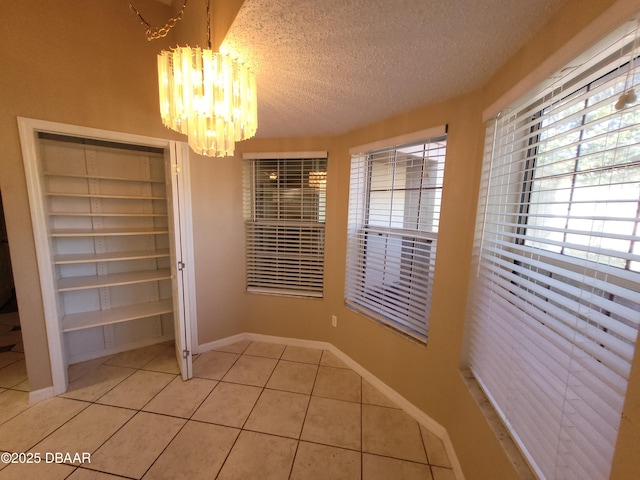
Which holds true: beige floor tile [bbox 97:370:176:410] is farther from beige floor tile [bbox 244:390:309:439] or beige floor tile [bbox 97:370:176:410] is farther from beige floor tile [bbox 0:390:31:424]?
beige floor tile [bbox 244:390:309:439]

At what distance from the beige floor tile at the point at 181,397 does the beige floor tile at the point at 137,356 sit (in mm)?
503

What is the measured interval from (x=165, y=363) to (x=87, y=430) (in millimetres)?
736

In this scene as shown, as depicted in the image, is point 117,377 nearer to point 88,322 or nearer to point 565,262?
point 88,322

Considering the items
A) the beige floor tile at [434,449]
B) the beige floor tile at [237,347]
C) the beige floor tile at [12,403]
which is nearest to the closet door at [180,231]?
the beige floor tile at [237,347]

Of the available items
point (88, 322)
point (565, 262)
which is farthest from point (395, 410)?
point (88, 322)

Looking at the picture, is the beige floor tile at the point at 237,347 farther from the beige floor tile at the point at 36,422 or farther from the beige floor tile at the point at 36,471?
the beige floor tile at the point at 36,471

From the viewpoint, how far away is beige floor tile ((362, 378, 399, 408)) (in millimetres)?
1933

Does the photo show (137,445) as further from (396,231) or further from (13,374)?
(396,231)

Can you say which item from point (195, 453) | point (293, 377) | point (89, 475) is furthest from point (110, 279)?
point (293, 377)

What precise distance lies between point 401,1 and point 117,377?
313 centimetres

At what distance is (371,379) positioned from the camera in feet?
7.07

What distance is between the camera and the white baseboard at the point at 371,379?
1.55 meters

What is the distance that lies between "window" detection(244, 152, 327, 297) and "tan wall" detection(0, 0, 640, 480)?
195 mm

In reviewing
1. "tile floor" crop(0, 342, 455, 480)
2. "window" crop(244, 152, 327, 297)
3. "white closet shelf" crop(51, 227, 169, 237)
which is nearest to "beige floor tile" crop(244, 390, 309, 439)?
"tile floor" crop(0, 342, 455, 480)
